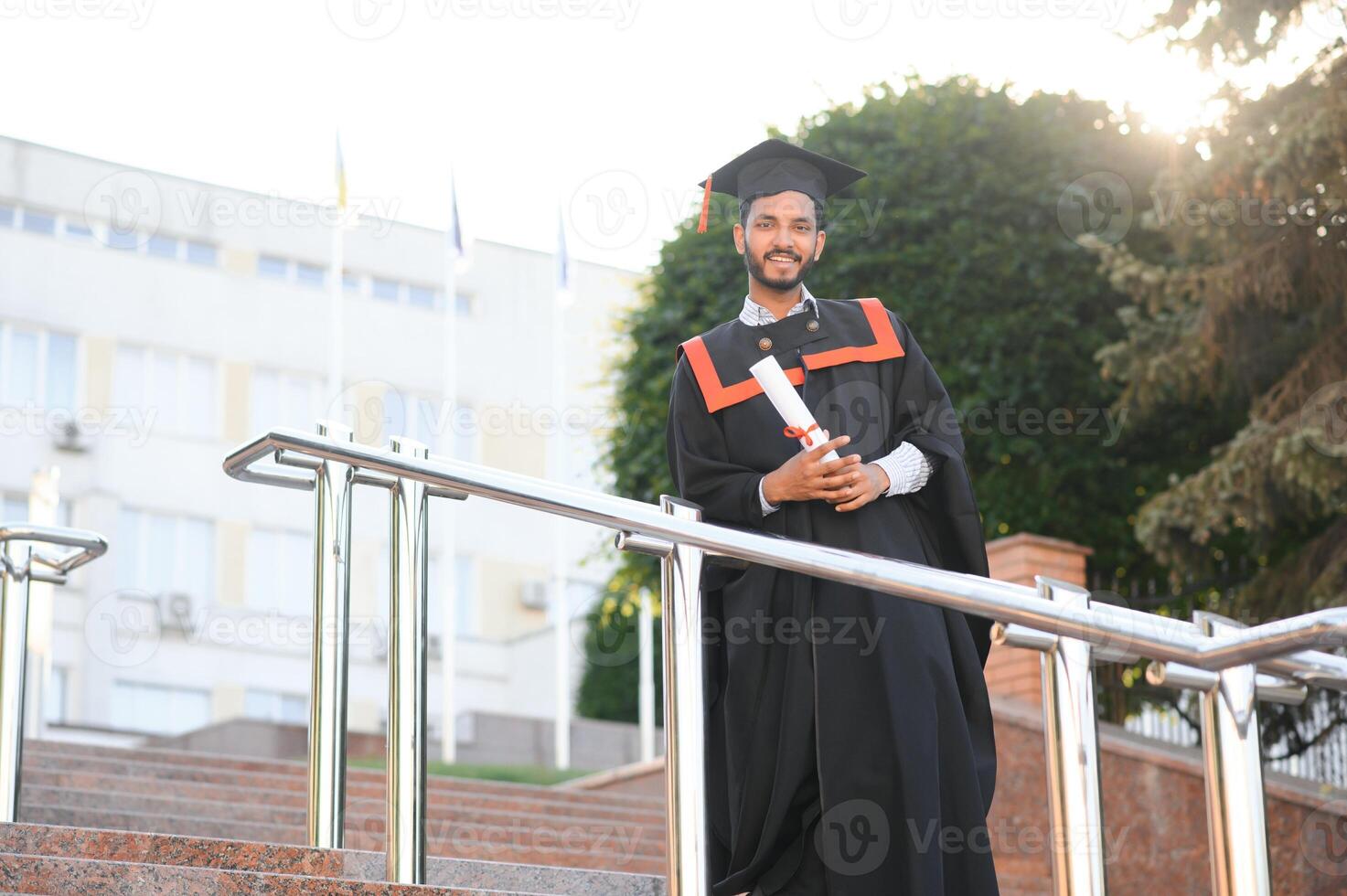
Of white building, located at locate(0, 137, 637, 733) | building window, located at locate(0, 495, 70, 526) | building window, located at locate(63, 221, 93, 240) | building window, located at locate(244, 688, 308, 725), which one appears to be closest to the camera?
building window, located at locate(0, 495, 70, 526)

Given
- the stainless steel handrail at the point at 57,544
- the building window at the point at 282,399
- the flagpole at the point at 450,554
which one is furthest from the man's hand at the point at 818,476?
the building window at the point at 282,399

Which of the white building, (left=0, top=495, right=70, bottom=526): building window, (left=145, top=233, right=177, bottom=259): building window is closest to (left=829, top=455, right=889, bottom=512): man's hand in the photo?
the white building

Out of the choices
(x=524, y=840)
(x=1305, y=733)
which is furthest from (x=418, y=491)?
(x=1305, y=733)

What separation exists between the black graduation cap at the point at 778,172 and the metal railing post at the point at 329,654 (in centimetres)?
124

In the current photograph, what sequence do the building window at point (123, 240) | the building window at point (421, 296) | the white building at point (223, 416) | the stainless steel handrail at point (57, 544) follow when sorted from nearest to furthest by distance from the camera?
the stainless steel handrail at point (57, 544)
the white building at point (223, 416)
the building window at point (123, 240)
the building window at point (421, 296)

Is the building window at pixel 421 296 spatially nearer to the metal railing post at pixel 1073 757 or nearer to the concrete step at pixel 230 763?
the concrete step at pixel 230 763

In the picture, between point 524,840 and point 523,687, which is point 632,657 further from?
point 524,840

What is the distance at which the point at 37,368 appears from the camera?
2389 centimetres

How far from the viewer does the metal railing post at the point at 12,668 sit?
17.0 feet

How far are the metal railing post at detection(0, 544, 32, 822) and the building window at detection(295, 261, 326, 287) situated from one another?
70.7 feet

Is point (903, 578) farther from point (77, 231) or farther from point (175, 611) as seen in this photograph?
point (77, 231)

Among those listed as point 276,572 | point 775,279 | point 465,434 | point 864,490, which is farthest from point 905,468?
point 465,434

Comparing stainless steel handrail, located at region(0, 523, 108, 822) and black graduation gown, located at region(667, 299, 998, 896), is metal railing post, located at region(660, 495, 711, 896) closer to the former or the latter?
black graduation gown, located at region(667, 299, 998, 896)

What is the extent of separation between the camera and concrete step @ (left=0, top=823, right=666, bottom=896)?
167 inches
